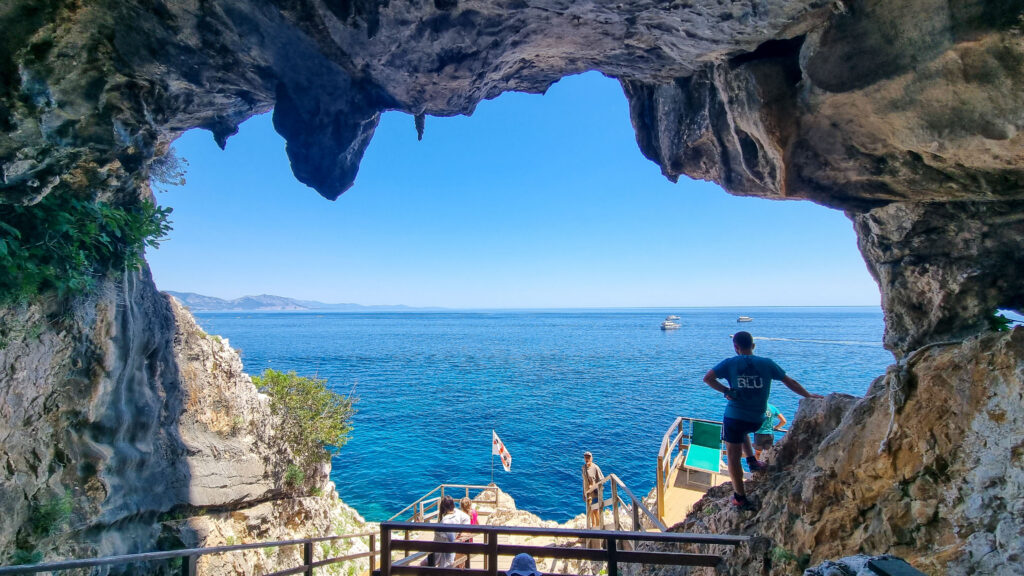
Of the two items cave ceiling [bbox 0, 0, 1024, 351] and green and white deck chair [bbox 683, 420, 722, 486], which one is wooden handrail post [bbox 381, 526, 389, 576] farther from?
green and white deck chair [bbox 683, 420, 722, 486]

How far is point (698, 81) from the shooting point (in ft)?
23.6

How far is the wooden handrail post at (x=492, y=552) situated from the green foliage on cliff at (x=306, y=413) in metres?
10.1

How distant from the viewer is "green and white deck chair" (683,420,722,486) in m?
9.94

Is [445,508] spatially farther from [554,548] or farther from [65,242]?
[65,242]

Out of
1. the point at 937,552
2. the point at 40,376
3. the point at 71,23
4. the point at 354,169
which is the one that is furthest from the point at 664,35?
the point at 40,376

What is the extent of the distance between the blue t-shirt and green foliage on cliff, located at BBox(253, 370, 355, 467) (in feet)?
38.5

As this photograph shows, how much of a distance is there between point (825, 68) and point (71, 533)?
38.7 feet

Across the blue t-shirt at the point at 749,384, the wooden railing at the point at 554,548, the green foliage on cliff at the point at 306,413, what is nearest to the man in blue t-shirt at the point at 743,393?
the blue t-shirt at the point at 749,384

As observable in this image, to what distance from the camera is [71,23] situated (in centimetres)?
466

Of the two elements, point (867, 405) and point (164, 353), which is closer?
point (867, 405)

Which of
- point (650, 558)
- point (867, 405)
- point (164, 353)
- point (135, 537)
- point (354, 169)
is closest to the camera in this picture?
point (650, 558)

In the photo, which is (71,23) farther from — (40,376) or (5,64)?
(40,376)

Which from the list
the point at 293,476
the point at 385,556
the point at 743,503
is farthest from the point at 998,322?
the point at 293,476

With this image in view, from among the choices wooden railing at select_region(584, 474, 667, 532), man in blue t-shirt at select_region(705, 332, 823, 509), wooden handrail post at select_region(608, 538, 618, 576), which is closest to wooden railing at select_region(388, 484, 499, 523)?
wooden railing at select_region(584, 474, 667, 532)
